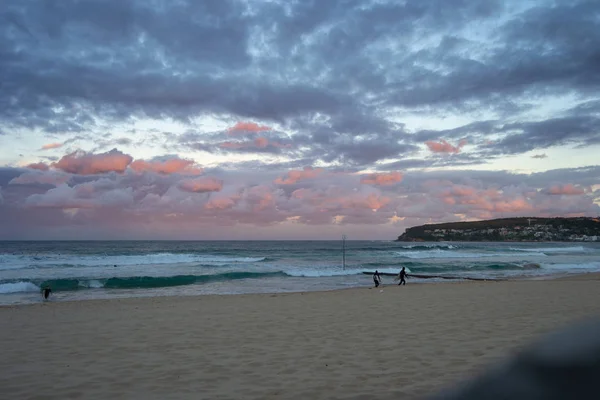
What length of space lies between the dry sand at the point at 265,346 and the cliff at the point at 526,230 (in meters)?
142

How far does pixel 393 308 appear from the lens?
1262cm

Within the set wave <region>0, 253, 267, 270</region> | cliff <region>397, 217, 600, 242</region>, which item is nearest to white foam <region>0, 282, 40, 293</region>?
wave <region>0, 253, 267, 270</region>

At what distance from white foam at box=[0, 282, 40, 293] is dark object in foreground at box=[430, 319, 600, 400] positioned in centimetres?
2444

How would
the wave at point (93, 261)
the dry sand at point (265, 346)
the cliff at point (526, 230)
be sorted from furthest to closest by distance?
1. the cliff at point (526, 230)
2. the wave at point (93, 261)
3. the dry sand at point (265, 346)

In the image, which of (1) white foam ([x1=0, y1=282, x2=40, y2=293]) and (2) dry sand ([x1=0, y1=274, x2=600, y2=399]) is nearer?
(2) dry sand ([x1=0, y1=274, x2=600, y2=399])

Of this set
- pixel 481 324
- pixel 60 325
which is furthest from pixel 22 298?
pixel 481 324

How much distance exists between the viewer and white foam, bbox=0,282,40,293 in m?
A: 21.8

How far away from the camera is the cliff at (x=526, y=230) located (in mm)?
137750

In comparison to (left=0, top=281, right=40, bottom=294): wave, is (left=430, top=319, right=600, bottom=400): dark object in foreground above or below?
above

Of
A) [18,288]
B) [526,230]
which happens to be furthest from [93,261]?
[526,230]

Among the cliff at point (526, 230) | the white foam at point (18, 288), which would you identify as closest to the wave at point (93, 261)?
the white foam at point (18, 288)

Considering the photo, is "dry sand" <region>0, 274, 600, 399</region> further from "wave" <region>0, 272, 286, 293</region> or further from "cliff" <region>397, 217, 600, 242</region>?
"cliff" <region>397, 217, 600, 242</region>

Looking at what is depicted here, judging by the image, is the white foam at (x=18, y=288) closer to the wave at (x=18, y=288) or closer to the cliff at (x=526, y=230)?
the wave at (x=18, y=288)

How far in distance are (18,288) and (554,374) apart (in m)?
25.7
